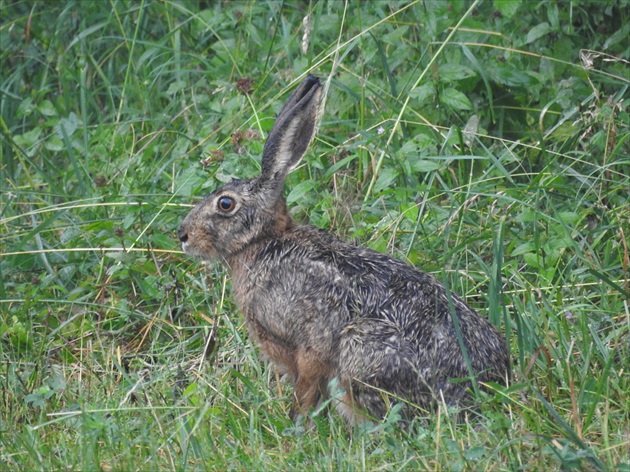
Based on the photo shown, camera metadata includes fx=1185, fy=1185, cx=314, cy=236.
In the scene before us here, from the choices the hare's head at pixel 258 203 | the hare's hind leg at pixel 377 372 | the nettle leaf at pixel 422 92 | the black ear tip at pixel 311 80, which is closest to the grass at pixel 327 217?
the nettle leaf at pixel 422 92

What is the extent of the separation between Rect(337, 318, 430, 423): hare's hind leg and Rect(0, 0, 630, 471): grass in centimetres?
13

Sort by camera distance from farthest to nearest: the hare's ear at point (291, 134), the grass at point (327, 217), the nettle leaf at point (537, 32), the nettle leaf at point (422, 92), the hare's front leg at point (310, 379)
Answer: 1. the nettle leaf at point (537, 32)
2. the nettle leaf at point (422, 92)
3. the hare's ear at point (291, 134)
4. the hare's front leg at point (310, 379)
5. the grass at point (327, 217)

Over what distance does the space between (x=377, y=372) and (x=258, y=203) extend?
1.21m

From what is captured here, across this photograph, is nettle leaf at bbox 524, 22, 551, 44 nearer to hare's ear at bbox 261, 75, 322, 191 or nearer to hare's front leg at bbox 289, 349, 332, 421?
hare's ear at bbox 261, 75, 322, 191

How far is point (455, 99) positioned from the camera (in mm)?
6469

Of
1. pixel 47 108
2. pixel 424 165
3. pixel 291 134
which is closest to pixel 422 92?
pixel 424 165

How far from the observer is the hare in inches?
187

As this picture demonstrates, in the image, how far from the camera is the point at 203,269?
630 centimetres

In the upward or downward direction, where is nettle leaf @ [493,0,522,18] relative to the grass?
upward

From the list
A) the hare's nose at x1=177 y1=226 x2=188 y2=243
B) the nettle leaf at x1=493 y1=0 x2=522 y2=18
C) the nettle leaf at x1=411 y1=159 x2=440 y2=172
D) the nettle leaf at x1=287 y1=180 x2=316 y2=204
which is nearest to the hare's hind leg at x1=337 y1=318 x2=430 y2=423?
the hare's nose at x1=177 y1=226 x2=188 y2=243

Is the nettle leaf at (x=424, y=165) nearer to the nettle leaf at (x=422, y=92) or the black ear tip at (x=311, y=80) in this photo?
the nettle leaf at (x=422, y=92)

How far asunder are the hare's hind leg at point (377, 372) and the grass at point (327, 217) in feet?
0.42

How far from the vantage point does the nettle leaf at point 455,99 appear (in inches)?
253

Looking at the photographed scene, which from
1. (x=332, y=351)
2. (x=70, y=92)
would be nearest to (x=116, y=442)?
(x=332, y=351)
